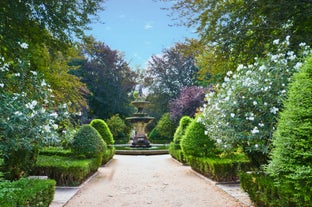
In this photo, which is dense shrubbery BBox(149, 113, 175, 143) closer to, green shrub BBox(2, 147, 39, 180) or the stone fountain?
the stone fountain

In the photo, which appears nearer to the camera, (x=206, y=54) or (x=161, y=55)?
(x=206, y=54)

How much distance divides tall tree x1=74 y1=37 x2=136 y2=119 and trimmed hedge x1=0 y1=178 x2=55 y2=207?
29.6 metres

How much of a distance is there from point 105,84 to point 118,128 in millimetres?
7251

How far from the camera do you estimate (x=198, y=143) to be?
11.1 metres

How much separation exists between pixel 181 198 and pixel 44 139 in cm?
331

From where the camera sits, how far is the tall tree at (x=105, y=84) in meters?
34.8

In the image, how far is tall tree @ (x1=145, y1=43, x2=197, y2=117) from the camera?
38719 millimetres

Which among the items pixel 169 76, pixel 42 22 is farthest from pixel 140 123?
pixel 169 76

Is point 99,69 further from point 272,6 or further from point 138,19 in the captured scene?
point 272,6

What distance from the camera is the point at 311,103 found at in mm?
3742

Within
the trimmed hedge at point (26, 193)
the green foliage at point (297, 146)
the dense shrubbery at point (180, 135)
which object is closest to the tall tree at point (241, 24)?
the green foliage at point (297, 146)

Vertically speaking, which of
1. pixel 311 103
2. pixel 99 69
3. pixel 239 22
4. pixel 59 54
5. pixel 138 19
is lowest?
pixel 311 103

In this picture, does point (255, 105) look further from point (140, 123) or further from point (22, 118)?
point (140, 123)


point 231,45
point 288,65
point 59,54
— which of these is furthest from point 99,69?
point 288,65
